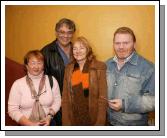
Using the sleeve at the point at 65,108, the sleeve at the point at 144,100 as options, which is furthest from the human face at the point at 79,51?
the sleeve at the point at 144,100

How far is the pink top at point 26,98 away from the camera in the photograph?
7.77 ft

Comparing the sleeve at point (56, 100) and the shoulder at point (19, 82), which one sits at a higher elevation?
the shoulder at point (19, 82)

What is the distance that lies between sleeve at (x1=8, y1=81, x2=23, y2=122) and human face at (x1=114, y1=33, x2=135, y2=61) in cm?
79

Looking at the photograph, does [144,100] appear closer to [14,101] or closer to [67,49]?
[67,49]

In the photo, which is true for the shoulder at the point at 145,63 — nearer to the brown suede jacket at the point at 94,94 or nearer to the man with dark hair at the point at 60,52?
the brown suede jacket at the point at 94,94

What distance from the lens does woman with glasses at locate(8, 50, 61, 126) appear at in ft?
7.77

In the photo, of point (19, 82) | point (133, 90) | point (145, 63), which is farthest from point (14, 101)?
point (145, 63)

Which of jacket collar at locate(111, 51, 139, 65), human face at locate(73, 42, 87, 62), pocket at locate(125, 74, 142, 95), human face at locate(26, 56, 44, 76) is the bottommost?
pocket at locate(125, 74, 142, 95)

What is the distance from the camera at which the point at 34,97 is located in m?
2.37

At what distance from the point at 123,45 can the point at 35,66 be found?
0.67 metres

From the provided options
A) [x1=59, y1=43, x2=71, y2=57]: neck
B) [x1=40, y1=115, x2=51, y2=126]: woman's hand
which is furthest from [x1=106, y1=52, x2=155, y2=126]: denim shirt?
[x1=40, y1=115, x2=51, y2=126]: woman's hand

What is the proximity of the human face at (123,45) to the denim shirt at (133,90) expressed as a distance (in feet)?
0.17

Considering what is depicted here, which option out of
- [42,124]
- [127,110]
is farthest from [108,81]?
[42,124]

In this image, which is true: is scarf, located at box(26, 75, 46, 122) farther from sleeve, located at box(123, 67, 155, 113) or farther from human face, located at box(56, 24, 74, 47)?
sleeve, located at box(123, 67, 155, 113)
